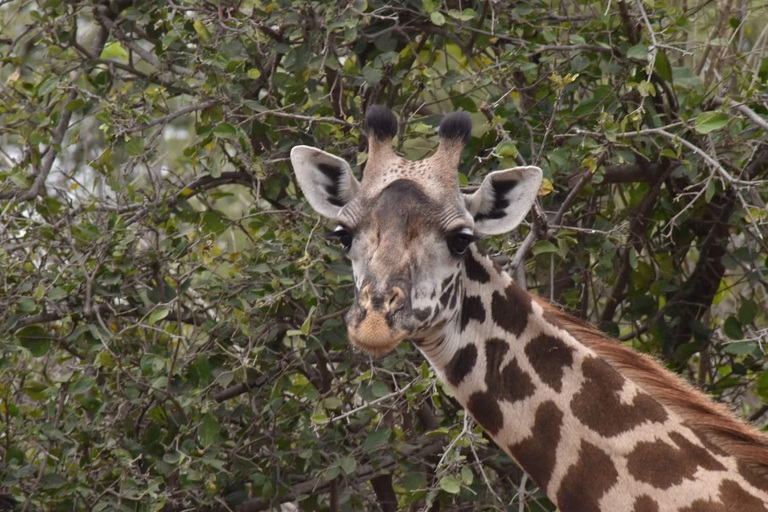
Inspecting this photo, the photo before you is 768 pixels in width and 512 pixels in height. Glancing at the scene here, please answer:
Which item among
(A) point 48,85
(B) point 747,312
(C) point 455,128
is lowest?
(B) point 747,312

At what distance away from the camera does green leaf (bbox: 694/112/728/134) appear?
5051mm

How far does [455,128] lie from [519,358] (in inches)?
40.7

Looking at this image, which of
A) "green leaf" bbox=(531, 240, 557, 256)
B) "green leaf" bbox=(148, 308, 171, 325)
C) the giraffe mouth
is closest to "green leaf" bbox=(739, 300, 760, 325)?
"green leaf" bbox=(531, 240, 557, 256)

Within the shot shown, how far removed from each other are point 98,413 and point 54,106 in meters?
1.82

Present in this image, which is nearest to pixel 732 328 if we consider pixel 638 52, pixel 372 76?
pixel 638 52

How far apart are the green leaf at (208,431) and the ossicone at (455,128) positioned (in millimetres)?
1874

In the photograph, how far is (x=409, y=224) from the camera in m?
4.27

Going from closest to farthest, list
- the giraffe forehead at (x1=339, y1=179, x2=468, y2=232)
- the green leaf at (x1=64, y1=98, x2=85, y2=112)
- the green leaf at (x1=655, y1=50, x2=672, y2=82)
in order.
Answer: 1. the giraffe forehead at (x1=339, y1=179, x2=468, y2=232)
2. the green leaf at (x1=655, y1=50, x2=672, y2=82)
3. the green leaf at (x1=64, y1=98, x2=85, y2=112)

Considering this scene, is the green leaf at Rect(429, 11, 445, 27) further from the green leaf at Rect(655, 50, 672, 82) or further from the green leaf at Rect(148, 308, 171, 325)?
the green leaf at Rect(148, 308, 171, 325)

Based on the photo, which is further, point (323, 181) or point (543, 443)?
point (323, 181)

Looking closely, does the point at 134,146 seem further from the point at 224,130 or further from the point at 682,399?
the point at 682,399

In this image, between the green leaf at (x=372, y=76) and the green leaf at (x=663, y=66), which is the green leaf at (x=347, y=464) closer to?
the green leaf at (x=372, y=76)

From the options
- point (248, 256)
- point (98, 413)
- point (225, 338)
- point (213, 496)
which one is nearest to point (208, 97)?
point (248, 256)

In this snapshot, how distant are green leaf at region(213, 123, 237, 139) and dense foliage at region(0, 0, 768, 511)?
0.6 inches
